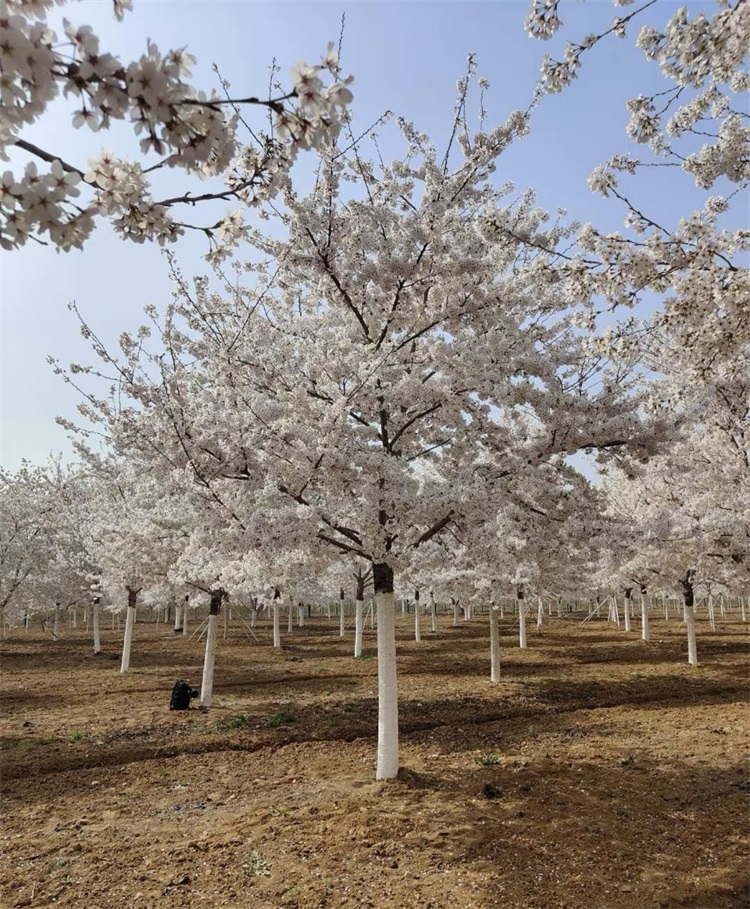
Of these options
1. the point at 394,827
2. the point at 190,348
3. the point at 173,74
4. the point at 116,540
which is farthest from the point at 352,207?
the point at 116,540

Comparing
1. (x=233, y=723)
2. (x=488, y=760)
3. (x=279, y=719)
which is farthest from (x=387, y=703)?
(x=233, y=723)

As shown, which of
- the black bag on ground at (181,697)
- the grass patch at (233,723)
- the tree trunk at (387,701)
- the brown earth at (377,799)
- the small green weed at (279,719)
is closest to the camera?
the brown earth at (377,799)

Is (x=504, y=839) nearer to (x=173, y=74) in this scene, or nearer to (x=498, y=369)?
(x=498, y=369)

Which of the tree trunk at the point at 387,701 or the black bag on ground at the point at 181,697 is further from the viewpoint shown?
the black bag on ground at the point at 181,697

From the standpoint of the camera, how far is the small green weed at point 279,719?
12354 mm

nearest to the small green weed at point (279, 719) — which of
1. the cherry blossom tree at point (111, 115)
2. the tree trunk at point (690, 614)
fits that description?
the cherry blossom tree at point (111, 115)

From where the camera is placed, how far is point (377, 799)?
25.0 ft

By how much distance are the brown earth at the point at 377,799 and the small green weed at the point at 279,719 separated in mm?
160

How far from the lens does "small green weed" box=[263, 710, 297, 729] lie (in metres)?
12.4

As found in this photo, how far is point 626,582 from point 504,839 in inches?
950

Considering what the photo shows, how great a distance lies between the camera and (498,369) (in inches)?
319

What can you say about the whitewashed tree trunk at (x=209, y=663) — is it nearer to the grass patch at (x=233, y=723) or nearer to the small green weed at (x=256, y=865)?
the grass patch at (x=233, y=723)

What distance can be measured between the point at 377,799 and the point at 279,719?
579cm

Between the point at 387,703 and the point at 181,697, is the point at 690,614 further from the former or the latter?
the point at 181,697
